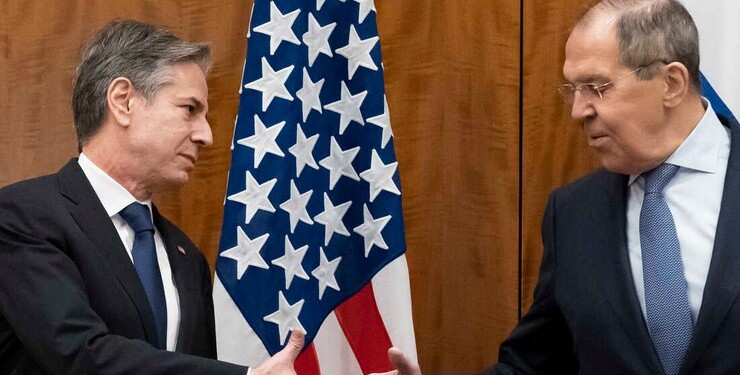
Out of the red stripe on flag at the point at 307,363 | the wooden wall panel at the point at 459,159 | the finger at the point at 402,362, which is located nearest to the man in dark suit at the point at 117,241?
the finger at the point at 402,362

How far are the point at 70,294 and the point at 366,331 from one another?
3.93 ft

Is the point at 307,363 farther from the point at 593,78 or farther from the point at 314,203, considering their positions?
the point at 593,78

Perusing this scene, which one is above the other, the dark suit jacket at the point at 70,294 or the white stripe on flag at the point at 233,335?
the dark suit jacket at the point at 70,294

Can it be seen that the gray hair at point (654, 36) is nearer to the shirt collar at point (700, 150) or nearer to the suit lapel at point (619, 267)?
the shirt collar at point (700, 150)

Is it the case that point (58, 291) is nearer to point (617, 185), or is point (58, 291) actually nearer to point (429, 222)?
point (617, 185)

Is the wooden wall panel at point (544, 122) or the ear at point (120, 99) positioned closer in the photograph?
the ear at point (120, 99)

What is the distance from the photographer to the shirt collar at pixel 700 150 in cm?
255

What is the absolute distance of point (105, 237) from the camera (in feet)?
8.14

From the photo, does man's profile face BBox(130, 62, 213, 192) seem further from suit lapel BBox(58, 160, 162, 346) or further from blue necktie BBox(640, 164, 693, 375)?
blue necktie BBox(640, 164, 693, 375)

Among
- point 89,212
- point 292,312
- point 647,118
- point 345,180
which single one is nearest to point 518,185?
point 345,180

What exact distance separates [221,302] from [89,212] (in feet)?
2.52

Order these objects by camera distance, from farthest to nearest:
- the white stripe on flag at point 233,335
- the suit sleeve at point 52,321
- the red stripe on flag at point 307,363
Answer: the red stripe on flag at point 307,363 < the white stripe on flag at point 233,335 < the suit sleeve at point 52,321

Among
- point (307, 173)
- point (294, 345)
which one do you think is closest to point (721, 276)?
point (294, 345)

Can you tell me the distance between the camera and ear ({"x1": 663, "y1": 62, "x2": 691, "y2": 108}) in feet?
8.38
